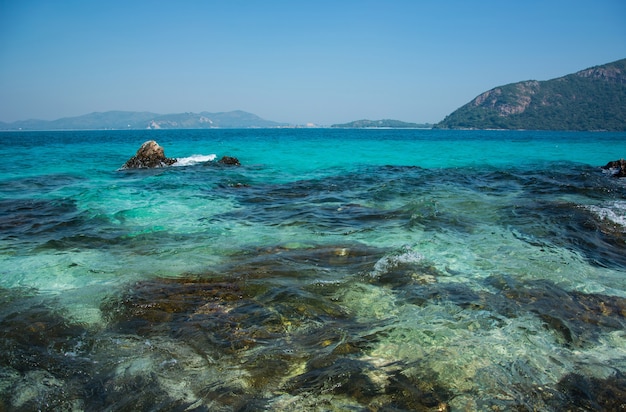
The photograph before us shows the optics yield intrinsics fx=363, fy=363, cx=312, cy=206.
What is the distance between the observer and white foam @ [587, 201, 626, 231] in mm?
9727

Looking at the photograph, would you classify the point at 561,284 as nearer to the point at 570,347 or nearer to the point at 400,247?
the point at 570,347

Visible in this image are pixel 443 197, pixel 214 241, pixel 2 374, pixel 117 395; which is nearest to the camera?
pixel 117 395

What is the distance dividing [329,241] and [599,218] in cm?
763

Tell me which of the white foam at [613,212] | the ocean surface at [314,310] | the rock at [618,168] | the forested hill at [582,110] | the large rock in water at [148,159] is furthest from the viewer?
the forested hill at [582,110]

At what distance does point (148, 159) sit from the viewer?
24656 millimetres

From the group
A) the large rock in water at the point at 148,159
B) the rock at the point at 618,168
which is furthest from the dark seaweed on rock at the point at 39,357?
the rock at the point at 618,168

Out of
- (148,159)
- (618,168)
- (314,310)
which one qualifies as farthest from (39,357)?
(618,168)

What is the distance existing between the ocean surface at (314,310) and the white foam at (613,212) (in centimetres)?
12

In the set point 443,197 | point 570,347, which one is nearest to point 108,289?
point 570,347

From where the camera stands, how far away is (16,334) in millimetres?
4355

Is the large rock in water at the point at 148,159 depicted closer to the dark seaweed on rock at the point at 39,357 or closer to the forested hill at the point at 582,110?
the dark seaweed on rock at the point at 39,357

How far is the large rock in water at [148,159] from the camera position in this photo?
24.3 m

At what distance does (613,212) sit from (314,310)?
10431mm

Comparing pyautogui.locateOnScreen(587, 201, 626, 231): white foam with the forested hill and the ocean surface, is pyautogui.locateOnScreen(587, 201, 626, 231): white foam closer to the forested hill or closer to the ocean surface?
the ocean surface
